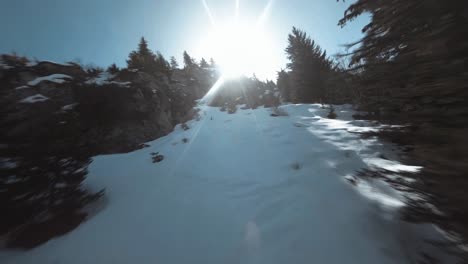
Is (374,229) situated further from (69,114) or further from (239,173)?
(69,114)

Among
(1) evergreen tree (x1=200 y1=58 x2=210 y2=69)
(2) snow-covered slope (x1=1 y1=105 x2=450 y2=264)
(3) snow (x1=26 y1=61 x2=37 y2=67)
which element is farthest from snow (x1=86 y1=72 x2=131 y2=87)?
(1) evergreen tree (x1=200 y1=58 x2=210 y2=69)

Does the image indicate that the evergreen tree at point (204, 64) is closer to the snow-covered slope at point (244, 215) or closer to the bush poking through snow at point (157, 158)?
the bush poking through snow at point (157, 158)

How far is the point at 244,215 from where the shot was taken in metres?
3.39

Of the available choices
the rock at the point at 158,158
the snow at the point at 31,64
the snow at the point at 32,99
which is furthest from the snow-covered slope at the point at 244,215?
the snow at the point at 31,64

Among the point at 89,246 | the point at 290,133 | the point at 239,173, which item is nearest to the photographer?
the point at 89,246

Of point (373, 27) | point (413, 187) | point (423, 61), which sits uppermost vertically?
point (373, 27)

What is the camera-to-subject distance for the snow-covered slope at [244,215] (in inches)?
93.7

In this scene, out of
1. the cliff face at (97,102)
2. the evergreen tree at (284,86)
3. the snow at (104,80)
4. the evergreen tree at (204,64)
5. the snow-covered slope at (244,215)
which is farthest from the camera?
the evergreen tree at (204,64)

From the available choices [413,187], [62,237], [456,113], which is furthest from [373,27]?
[62,237]

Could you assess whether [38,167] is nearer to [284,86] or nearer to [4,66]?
[4,66]

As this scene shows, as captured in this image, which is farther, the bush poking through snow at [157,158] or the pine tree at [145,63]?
the pine tree at [145,63]

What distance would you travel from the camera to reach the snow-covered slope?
2379 millimetres

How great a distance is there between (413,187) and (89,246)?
5.68 meters

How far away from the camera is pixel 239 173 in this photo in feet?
17.0
